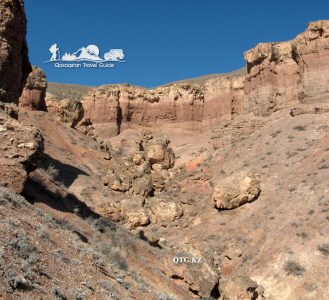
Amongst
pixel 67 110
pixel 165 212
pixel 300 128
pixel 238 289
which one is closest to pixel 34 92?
pixel 67 110

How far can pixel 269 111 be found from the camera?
41.6 metres

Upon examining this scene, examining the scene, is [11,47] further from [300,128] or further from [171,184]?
[300,128]

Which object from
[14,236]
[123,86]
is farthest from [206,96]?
[14,236]

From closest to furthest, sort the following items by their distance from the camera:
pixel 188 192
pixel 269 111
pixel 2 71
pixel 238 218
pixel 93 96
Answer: pixel 2 71 < pixel 238 218 < pixel 188 192 < pixel 269 111 < pixel 93 96

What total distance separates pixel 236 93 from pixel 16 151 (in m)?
41.7

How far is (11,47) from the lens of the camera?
556 inches

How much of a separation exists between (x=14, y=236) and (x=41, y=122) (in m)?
33.6

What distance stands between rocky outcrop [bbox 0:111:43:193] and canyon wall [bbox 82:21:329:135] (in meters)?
31.7

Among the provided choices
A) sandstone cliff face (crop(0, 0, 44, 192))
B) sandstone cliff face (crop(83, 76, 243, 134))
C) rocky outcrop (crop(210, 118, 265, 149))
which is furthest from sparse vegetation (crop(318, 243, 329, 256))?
sandstone cliff face (crop(83, 76, 243, 134))

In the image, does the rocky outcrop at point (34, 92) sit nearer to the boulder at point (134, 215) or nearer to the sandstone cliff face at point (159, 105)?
the sandstone cliff face at point (159, 105)

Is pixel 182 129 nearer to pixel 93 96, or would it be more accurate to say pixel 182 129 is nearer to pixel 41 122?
pixel 93 96

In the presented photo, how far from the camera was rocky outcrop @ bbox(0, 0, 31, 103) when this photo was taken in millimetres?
13617

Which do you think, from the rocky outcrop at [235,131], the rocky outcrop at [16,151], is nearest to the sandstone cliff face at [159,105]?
the rocky outcrop at [235,131]

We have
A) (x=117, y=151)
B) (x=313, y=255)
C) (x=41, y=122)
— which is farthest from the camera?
(x=117, y=151)
